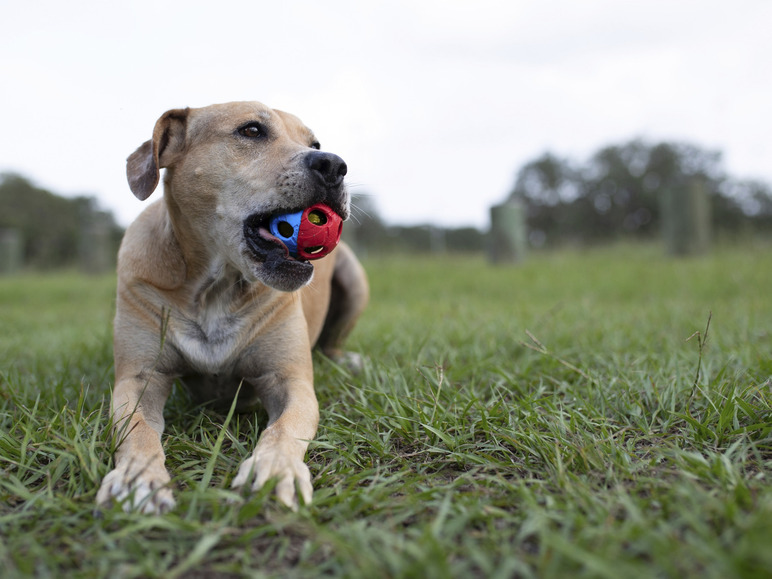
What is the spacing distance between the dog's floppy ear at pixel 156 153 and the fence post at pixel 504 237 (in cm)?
813

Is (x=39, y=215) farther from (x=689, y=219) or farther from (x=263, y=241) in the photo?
(x=263, y=241)

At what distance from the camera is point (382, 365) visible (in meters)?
2.88

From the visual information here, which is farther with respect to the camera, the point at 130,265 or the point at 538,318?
the point at 538,318

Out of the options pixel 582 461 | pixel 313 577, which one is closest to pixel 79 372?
pixel 313 577

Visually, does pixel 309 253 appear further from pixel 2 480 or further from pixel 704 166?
pixel 704 166

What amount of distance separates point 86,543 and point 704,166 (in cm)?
5772

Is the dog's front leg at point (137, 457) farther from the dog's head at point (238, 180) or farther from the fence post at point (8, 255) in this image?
the fence post at point (8, 255)

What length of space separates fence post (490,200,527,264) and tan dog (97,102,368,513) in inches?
310

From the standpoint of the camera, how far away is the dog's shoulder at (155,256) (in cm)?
243

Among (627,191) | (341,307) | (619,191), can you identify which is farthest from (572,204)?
(341,307)

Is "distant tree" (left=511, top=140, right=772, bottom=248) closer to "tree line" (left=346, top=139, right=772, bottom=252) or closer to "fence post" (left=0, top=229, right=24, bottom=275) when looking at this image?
"tree line" (left=346, top=139, right=772, bottom=252)

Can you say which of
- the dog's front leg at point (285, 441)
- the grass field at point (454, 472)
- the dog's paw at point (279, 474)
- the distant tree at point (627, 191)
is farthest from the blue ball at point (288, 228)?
the distant tree at point (627, 191)

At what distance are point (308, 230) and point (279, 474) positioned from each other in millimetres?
975

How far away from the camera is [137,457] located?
1752mm
